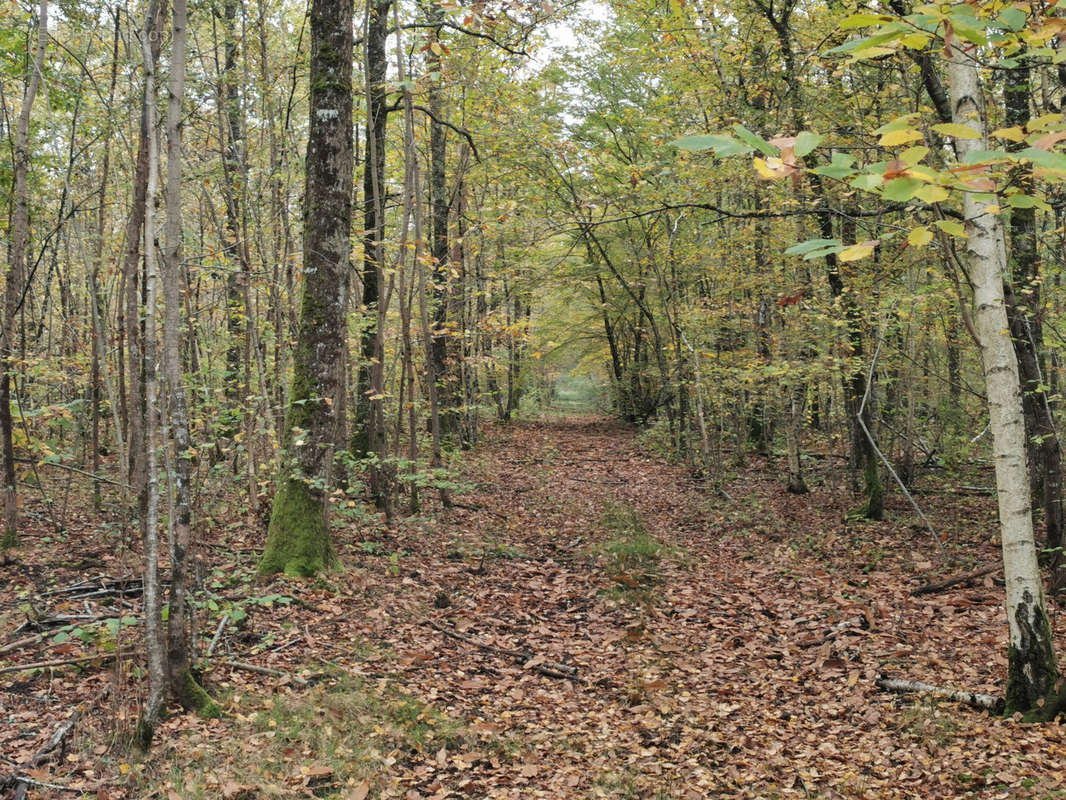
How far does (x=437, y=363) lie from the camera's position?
14.7 m

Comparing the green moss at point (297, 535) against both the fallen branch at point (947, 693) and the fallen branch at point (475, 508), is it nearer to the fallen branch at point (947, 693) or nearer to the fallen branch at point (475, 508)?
the fallen branch at point (475, 508)

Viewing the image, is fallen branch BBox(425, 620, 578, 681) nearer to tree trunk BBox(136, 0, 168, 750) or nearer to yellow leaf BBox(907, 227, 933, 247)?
tree trunk BBox(136, 0, 168, 750)

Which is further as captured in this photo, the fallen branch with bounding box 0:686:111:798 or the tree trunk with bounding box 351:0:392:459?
the tree trunk with bounding box 351:0:392:459

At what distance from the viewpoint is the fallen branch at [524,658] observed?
5.88 meters

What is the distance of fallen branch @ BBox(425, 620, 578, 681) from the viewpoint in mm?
5879

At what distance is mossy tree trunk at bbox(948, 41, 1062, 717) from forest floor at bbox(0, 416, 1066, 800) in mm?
615

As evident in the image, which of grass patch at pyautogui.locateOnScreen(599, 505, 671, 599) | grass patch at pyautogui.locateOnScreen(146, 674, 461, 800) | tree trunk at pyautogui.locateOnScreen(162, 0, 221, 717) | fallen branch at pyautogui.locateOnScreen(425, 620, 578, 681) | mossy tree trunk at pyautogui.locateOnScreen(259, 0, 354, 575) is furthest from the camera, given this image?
grass patch at pyautogui.locateOnScreen(599, 505, 671, 599)

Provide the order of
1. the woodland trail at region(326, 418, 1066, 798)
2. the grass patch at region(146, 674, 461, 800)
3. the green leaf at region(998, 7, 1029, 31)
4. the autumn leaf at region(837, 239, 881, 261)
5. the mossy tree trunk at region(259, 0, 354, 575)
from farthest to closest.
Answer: the mossy tree trunk at region(259, 0, 354, 575) < the woodland trail at region(326, 418, 1066, 798) < the grass patch at region(146, 674, 461, 800) < the green leaf at region(998, 7, 1029, 31) < the autumn leaf at region(837, 239, 881, 261)

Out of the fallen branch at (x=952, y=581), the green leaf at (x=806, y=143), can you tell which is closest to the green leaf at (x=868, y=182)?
the green leaf at (x=806, y=143)

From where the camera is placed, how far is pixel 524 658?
617 centimetres

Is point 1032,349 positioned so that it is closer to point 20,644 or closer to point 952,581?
point 952,581

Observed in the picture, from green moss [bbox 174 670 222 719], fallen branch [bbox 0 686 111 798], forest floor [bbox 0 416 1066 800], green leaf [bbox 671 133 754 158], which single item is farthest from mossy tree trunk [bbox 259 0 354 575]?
green leaf [bbox 671 133 754 158]

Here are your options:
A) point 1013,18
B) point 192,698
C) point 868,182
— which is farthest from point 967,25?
point 192,698

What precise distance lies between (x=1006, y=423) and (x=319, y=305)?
19.6 ft
